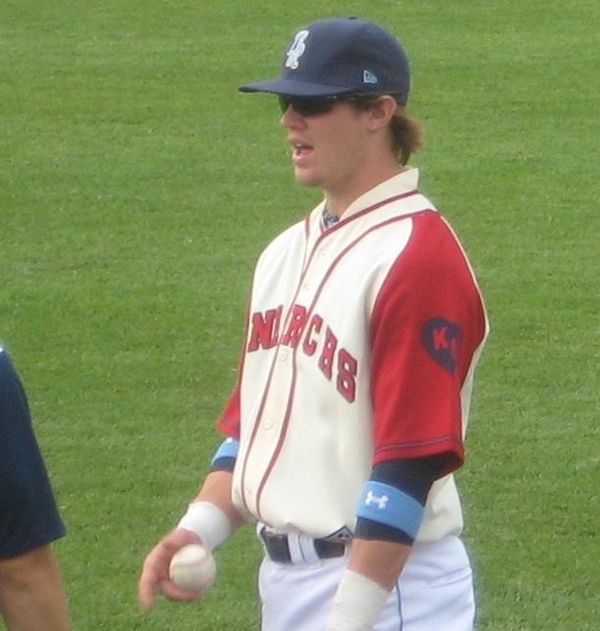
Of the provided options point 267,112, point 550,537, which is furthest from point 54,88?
point 550,537

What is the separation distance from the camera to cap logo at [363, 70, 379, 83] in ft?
10.3

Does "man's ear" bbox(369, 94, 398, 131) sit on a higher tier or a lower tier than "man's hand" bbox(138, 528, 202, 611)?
higher

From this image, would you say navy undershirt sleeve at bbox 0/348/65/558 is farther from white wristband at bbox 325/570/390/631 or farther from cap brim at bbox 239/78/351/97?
cap brim at bbox 239/78/351/97

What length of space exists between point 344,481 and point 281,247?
19.7 inches

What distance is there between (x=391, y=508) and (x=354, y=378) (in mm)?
256

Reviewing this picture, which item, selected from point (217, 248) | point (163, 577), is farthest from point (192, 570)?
point (217, 248)

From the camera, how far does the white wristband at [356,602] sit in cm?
290

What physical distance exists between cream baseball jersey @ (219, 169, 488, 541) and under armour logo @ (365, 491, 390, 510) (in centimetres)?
7

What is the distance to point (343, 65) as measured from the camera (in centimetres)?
313

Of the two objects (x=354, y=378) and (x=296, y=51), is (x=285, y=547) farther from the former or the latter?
(x=296, y=51)

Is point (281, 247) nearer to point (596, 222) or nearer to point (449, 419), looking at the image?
point (449, 419)

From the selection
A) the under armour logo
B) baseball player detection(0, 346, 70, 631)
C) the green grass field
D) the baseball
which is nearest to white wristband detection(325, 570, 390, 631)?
the under armour logo

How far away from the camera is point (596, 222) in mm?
10086

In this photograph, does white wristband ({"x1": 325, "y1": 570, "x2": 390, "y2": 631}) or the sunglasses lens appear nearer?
white wristband ({"x1": 325, "y1": 570, "x2": 390, "y2": 631})
